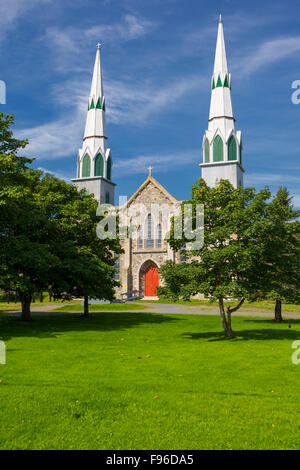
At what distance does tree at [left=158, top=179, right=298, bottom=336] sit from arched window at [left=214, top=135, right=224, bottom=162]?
34.5m

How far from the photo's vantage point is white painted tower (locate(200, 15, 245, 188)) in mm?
50562

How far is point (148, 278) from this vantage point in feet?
171

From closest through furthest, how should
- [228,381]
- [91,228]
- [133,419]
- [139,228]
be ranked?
[133,419]
[228,381]
[91,228]
[139,228]

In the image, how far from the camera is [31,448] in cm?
542

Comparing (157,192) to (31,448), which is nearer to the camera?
(31,448)

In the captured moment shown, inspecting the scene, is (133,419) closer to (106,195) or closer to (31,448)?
(31,448)

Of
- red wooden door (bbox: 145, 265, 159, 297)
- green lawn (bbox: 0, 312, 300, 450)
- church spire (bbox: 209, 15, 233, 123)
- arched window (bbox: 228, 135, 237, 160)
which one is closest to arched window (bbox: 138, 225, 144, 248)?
red wooden door (bbox: 145, 265, 159, 297)

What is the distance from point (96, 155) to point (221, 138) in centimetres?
1814

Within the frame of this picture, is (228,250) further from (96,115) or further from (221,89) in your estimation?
(96,115)

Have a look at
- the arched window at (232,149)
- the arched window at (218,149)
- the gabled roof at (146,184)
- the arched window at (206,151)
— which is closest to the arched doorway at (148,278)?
the gabled roof at (146,184)

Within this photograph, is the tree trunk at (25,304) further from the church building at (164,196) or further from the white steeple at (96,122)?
the white steeple at (96,122)

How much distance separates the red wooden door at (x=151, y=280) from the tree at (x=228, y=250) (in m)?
33.9

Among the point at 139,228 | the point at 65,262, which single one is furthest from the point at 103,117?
the point at 65,262
